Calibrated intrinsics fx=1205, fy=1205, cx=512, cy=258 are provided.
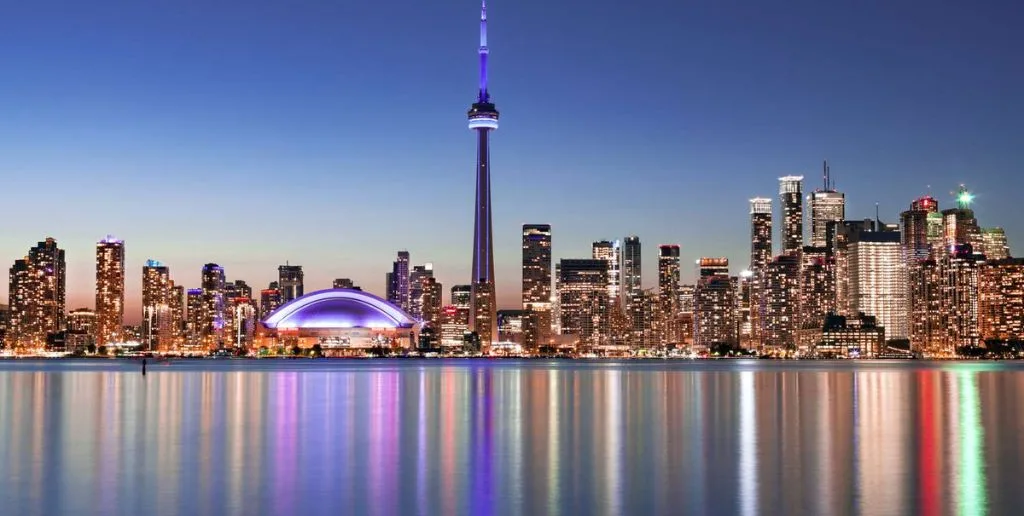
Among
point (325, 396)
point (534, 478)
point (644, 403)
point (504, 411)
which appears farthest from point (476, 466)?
point (325, 396)

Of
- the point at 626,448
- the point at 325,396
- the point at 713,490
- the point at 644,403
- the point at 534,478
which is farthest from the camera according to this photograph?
the point at 325,396

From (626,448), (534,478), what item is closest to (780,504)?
(534,478)

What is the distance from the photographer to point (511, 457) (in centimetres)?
3531

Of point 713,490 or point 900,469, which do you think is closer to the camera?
point 713,490

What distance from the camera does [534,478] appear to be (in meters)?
30.0

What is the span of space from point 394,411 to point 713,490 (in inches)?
1262

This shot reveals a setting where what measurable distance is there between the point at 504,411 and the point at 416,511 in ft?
110

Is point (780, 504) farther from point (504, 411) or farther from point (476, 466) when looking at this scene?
point (504, 411)

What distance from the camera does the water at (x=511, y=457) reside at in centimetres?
2575

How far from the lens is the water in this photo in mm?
25750

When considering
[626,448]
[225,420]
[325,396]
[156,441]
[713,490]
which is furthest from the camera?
[325,396]

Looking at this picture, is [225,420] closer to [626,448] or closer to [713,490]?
[626,448]

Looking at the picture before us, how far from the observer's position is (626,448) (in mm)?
37938

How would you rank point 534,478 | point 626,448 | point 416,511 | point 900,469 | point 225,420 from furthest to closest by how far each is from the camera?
point 225,420
point 626,448
point 900,469
point 534,478
point 416,511
